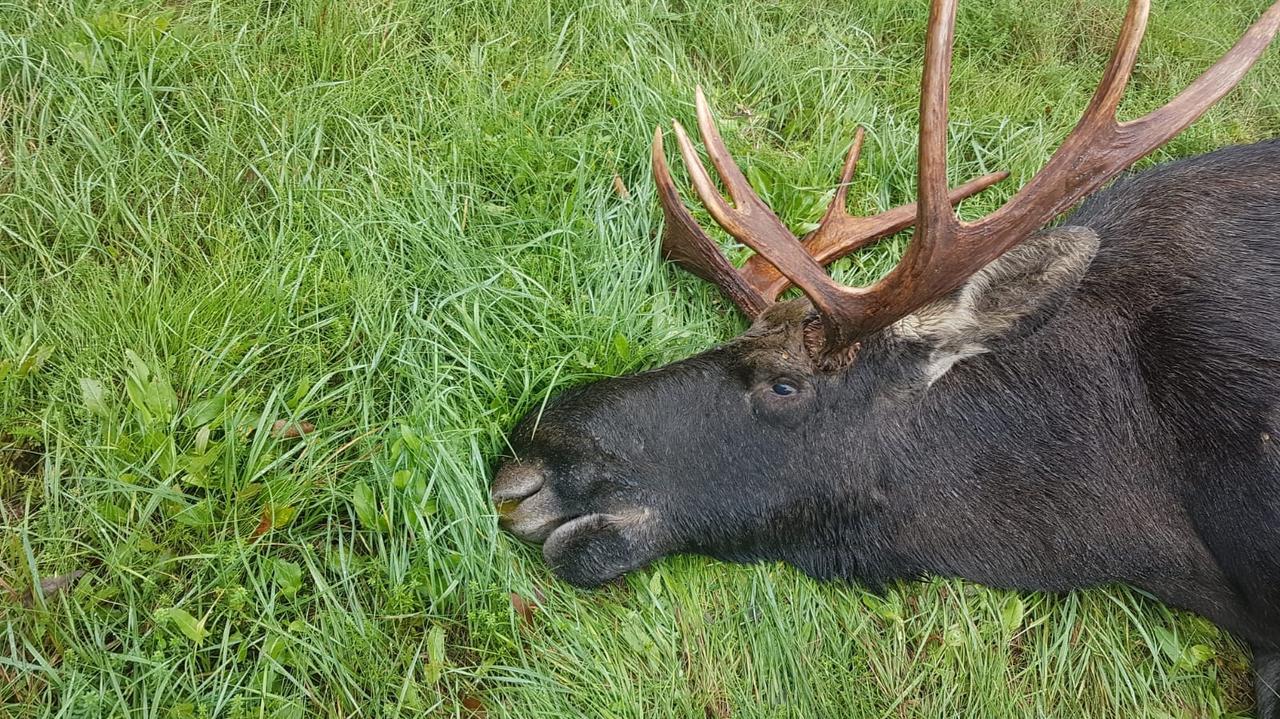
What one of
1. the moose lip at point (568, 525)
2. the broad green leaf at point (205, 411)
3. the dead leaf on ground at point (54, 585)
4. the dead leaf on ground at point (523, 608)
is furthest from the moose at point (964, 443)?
the dead leaf on ground at point (54, 585)

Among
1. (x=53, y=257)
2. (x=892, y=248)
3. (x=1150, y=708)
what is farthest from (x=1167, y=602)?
(x=53, y=257)

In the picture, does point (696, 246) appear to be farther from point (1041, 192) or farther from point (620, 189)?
point (1041, 192)

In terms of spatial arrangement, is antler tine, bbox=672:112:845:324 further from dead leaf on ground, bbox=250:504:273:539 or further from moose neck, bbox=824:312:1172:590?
dead leaf on ground, bbox=250:504:273:539

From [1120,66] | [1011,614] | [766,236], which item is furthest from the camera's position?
[1011,614]

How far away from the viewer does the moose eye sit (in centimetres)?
294

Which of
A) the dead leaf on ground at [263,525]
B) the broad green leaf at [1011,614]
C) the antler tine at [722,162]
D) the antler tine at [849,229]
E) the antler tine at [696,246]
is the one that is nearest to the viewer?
the dead leaf on ground at [263,525]

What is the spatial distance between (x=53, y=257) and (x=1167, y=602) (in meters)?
4.13

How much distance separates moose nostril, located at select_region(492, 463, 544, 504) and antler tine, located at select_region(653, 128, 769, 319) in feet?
3.52

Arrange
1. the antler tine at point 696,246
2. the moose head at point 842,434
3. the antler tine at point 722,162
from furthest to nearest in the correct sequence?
the antler tine at point 696,246
the antler tine at point 722,162
the moose head at point 842,434

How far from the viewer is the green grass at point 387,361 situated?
2592mm

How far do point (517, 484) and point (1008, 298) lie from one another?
1.69 metres

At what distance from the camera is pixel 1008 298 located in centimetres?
278

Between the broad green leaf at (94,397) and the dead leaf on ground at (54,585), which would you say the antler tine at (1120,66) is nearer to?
the broad green leaf at (94,397)

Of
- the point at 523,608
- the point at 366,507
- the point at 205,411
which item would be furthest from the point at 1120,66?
the point at 205,411
